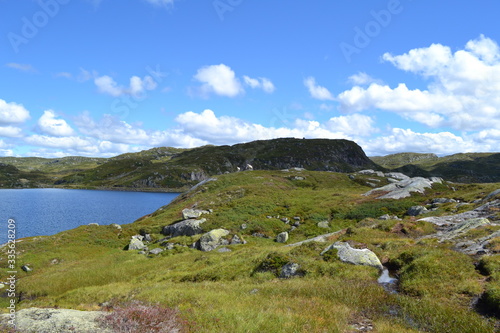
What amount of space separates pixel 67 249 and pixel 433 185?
8564 centimetres

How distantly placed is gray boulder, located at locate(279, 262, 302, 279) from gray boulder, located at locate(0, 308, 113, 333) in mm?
12581

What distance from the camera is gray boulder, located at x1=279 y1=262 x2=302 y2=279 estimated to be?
20531 millimetres

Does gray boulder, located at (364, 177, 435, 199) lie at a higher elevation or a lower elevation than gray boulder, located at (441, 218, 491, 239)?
higher

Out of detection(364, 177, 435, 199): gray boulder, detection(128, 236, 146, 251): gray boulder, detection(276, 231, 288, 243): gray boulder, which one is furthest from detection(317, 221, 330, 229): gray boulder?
detection(128, 236, 146, 251): gray boulder

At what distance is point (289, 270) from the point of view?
20875mm

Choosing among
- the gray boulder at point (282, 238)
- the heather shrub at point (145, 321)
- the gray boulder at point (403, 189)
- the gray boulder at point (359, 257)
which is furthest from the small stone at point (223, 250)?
the gray boulder at point (403, 189)

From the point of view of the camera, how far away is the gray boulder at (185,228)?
50.3 meters

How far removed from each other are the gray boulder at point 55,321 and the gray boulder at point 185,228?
38.4 metres

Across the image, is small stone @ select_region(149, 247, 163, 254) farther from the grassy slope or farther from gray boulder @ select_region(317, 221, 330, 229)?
gray boulder @ select_region(317, 221, 330, 229)

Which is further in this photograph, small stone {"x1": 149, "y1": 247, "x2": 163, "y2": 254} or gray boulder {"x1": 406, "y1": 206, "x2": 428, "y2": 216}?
gray boulder {"x1": 406, "y1": 206, "x2": 428, "y2": 216}

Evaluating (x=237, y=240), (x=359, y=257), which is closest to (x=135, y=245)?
(x=237, y=240)

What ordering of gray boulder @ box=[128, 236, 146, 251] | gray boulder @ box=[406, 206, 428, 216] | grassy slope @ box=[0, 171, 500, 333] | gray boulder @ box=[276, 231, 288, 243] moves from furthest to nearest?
gray boulder @ box=[406, 206, 428, 216], gray boulder @ box=[128, 236, 146, 251], gray boulder @ box=[276, 231, 288, 243], grassy slope @ box=[0, 171, 500, 333]

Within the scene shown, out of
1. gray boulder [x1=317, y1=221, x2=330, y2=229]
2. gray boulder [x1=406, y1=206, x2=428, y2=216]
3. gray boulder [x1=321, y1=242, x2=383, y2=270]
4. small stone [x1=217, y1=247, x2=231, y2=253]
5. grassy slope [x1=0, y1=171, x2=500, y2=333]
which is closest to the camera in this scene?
grassy slope [x1=0, y1=171, x2=500, y2=333]

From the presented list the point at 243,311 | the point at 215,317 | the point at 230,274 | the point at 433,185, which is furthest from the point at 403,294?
the point at 433,185
